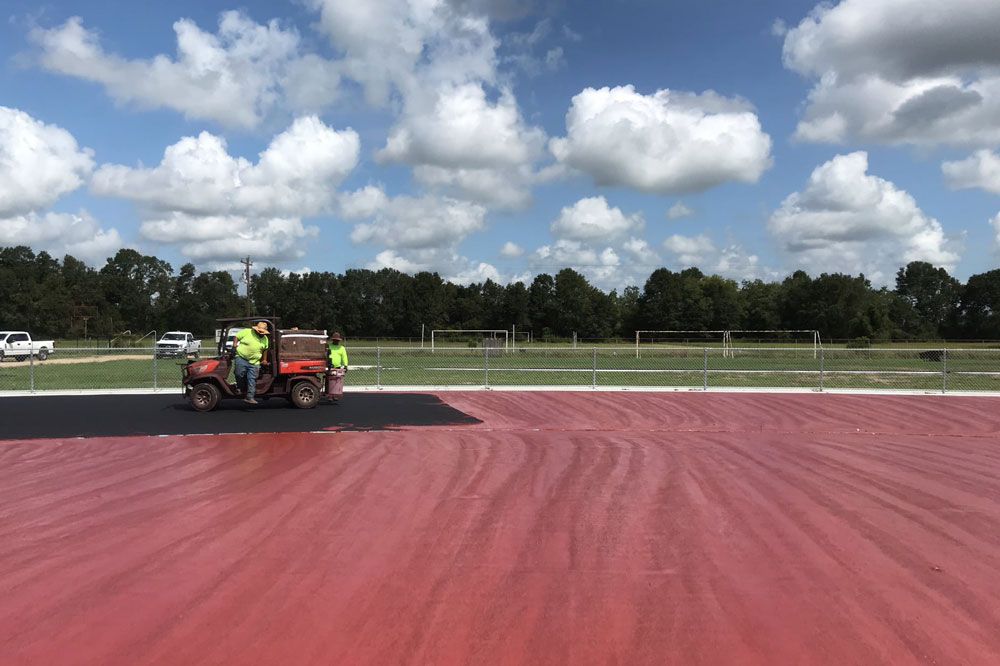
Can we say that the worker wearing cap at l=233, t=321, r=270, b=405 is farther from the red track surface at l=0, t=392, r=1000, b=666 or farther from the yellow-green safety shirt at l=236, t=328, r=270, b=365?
the red track surface at l=0, t=392, r=1000, b=666

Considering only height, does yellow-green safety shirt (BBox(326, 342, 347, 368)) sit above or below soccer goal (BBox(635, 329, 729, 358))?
above

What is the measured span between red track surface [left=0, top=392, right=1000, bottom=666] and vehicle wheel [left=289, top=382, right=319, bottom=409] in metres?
4.24

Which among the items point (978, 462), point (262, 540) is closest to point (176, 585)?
point (262, 540)

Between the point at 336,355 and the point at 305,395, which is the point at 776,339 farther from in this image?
the point at 305,395

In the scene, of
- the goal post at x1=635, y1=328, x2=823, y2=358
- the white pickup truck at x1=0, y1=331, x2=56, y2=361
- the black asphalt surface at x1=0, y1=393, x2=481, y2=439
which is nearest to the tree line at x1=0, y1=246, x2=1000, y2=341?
the goal post at x1=635, y1=328, x2=823, y2=358

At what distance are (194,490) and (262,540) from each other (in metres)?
2.27

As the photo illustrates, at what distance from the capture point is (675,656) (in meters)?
4.09

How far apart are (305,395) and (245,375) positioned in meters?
1.52

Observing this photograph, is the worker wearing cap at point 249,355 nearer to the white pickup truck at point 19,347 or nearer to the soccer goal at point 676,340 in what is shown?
the white pickup truck at point 19,347

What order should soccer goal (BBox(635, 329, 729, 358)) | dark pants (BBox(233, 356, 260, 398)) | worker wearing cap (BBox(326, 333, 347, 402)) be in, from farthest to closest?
1. soccer goal (BBox(635, 329, 729, 358))
2. worker wearing cap (BBox(326, 333, 347, 402))
3. dark pants (BBox(233, 356, 260, 398))

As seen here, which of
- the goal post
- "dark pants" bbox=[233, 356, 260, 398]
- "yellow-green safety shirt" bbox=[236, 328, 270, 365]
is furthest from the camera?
the goal post

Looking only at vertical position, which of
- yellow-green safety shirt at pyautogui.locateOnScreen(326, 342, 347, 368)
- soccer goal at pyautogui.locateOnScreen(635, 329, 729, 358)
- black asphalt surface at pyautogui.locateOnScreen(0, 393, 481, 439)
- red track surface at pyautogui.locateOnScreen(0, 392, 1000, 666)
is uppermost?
yellow-green safety shirt at pyautogui.locateOnScreen(326, 342, 347, 368)

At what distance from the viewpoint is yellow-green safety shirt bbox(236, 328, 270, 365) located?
14008 mm

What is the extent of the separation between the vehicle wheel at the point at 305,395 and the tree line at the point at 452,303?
75.7m
